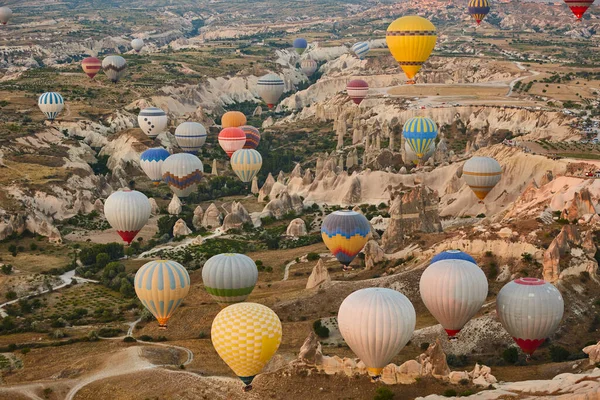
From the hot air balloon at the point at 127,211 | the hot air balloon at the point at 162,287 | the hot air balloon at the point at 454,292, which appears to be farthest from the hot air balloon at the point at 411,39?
the hot air balloon at the point at 454,292

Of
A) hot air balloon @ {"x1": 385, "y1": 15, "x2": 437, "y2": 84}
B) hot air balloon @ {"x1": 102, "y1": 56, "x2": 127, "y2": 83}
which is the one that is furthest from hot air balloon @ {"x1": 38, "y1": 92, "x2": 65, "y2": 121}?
hot air balloon @ {"x1": 385, "y1": 15, "x2": 437, "y2": 84}

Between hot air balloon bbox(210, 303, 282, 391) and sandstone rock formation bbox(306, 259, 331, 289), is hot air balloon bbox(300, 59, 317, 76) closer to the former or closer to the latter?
sandstone rock formation bbox(306, 259, 331, 289)

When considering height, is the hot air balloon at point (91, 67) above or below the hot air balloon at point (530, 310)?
below

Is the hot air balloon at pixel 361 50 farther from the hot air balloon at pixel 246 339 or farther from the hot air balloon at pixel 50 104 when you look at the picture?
the hot air balloon at pixel 246 339

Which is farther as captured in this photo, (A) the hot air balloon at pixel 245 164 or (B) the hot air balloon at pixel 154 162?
(A) the hot air balloon at pixel 245 164

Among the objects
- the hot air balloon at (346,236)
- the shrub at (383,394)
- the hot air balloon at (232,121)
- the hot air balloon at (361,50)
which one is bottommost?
the hot air balloon at (361,50)

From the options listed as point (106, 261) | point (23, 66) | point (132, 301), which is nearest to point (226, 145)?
point (106, 261)
